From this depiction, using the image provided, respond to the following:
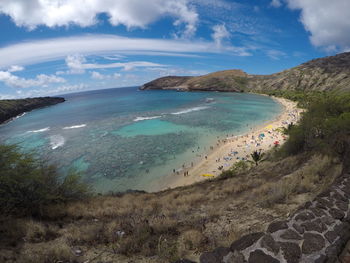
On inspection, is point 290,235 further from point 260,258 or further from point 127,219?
point 127,219

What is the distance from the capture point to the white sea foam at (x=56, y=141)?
40875mm

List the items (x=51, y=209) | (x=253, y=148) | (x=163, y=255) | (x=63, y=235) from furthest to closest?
1. (x=253, y=148)
2. (x=51, y=209)
3. (x=63, y=235)
4. (x=163, y=255)

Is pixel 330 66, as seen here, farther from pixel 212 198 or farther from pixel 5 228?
pixel 5 228

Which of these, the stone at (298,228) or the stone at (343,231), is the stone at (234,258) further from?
the stone at (343,231)

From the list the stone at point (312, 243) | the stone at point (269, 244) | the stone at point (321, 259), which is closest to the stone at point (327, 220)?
the stone at point (312, 243)

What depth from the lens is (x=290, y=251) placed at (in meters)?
3.54

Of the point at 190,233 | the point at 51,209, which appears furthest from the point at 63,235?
the point at 190,233

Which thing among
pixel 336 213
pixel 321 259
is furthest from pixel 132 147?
pixel 321 259

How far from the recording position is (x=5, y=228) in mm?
6801

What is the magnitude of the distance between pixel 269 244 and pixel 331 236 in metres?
1.28

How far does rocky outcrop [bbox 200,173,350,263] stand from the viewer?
136 inches

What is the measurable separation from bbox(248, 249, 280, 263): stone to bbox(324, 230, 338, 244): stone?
1.24m

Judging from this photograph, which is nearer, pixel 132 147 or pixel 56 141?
pixel 132 147

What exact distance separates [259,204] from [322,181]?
9.77 ft
